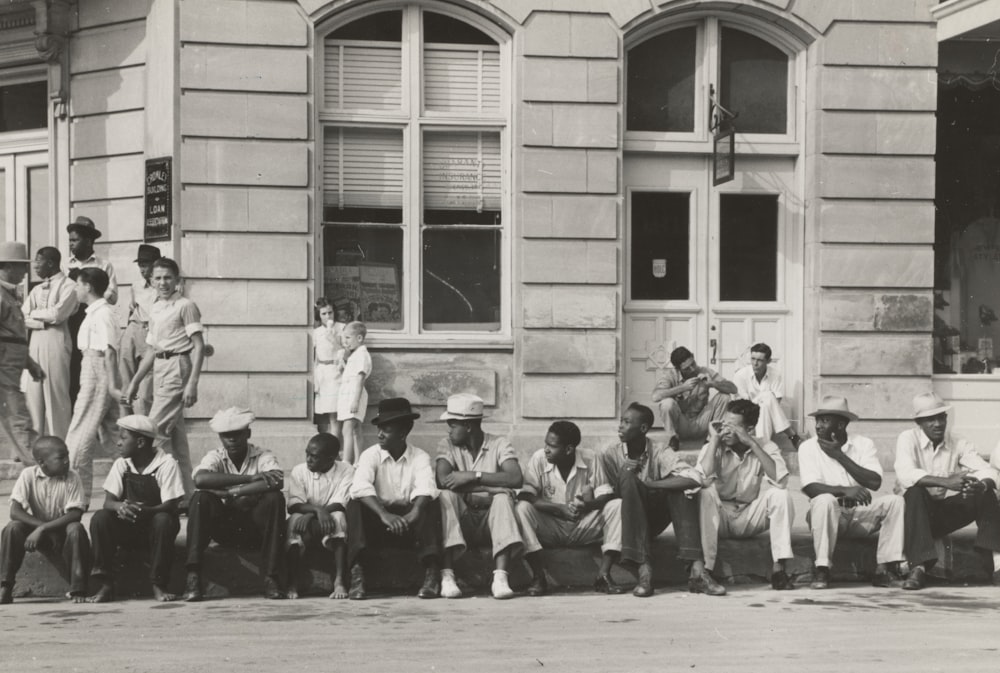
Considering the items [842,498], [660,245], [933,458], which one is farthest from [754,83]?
[842,498]

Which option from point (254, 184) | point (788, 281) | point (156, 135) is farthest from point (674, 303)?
point (156, 135)

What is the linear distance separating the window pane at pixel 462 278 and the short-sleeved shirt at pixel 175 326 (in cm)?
364

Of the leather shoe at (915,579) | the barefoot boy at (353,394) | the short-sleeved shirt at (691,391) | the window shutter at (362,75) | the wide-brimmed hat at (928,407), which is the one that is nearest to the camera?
the leather shoe at (915,579)

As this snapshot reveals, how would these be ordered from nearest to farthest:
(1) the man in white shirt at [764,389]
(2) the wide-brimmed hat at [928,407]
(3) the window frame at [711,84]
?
1. (2) the wide-brimmed hat at [928,407]
2. (1) the man in white shirt at [764,389]
3. (3) the window frame at [711,84]

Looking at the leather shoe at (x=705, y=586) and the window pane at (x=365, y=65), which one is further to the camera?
the window pane at (x=365, y=65)

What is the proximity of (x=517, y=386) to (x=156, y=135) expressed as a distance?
→ 14.3 ft

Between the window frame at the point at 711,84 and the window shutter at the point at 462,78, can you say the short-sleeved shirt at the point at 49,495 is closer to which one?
the window shutter at the point at 462,78

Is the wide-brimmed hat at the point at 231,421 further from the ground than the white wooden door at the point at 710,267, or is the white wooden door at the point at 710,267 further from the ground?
the white wooden door at the point at 710,267

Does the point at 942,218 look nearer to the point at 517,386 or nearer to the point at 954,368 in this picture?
the point at 954,368

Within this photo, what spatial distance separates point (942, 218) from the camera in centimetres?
1473

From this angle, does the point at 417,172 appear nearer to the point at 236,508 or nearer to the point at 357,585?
the point at 236,508

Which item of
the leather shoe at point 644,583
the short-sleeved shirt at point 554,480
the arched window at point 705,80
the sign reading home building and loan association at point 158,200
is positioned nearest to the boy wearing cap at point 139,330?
the sign reading home building and loan association at point 158,200

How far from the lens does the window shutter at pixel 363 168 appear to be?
13.7 metres

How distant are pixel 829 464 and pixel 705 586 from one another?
1.44 m
